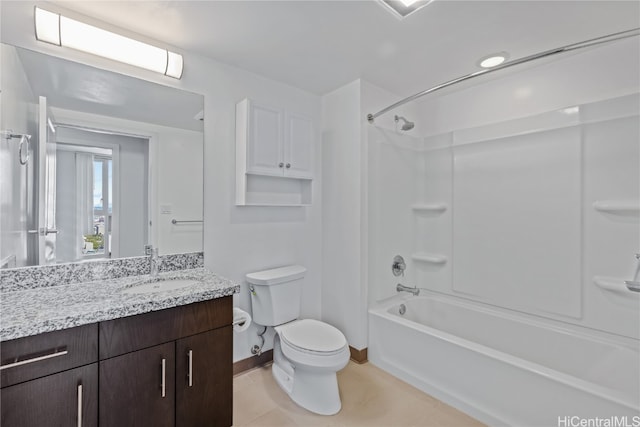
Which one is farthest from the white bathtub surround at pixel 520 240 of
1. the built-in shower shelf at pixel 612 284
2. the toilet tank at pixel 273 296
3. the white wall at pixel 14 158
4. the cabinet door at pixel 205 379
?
the white wall at pixel 14 158

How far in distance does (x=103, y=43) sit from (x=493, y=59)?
2.43 m

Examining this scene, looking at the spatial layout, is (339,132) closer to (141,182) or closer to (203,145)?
(203,145)

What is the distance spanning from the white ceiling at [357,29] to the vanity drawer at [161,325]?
152cm

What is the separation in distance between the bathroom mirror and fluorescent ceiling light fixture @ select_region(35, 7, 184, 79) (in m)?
0.10

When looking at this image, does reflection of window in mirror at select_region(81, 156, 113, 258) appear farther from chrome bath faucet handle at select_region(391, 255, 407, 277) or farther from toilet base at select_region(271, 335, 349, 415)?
chrome bath faucet handle at select_region(391, 255, 407, 277)

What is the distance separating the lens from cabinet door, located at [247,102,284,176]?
2.08m

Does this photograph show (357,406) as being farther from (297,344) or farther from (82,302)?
(82,302)

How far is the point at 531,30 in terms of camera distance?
174 centimetres

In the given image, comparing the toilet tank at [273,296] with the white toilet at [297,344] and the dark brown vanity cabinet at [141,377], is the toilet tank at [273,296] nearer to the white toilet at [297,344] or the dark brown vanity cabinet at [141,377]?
the white toilet at [297,344]

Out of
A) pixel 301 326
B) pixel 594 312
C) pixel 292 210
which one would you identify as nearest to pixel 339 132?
pixel 292 210

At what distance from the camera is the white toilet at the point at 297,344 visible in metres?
1.78

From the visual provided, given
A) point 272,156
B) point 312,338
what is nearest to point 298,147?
point 272,156

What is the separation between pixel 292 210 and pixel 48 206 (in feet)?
4.97

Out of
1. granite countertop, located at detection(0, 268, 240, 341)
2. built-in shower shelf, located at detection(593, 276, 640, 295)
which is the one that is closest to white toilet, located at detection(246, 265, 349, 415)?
granite countertop, located at detection(0, 268, 240, 341)
